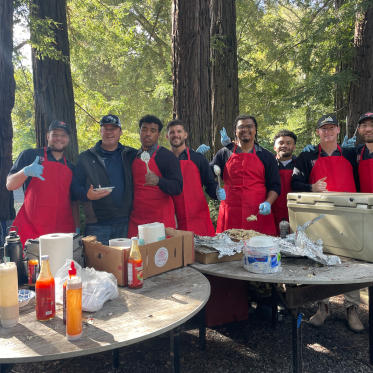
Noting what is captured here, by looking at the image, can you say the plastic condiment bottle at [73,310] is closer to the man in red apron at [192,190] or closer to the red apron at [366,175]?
the man in red apron at [192,190]

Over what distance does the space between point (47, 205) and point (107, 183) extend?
0.64 metres

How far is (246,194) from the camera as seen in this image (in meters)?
3.71

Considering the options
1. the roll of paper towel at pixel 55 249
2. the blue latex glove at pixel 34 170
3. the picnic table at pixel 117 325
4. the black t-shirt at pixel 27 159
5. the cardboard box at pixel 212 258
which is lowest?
the picnic table at pixel 117 325

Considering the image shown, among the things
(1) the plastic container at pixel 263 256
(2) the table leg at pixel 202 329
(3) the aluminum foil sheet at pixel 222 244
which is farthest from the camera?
(2) the table leg at pixel 202 329

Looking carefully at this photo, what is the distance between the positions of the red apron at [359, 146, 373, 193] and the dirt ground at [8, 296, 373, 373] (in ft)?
5.06

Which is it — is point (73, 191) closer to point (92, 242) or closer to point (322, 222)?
point (92, 242)

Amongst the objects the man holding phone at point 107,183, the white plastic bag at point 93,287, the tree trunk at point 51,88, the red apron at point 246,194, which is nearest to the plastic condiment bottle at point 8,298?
the white plastic bag at point 93,287

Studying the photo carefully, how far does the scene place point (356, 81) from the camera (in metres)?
7.02

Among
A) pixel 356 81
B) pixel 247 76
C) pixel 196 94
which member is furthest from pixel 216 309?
pixel 247 76

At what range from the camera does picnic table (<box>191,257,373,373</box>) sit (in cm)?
222

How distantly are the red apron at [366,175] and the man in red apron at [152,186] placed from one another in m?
1.92

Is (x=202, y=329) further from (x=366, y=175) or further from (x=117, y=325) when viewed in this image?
(x=366, y=175)

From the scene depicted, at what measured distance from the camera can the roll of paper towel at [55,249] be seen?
2.06 metres

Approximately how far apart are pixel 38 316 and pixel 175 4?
4.73 m
